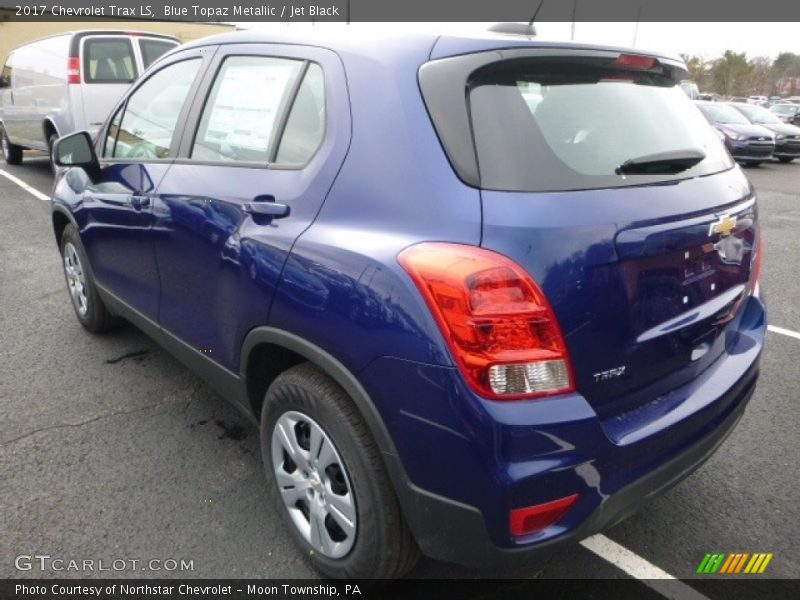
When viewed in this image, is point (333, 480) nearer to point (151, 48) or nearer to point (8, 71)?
A: point (151, 48)

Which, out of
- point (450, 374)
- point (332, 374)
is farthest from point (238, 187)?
point (450, 374)

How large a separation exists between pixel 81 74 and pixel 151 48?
1.08 meters

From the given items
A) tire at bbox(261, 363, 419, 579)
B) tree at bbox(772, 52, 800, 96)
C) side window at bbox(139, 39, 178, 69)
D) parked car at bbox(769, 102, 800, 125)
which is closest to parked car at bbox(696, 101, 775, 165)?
side window at bbox(139, 39, 178, 69)

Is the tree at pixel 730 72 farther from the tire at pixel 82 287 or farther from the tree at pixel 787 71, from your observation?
the tire at pixel 82 287

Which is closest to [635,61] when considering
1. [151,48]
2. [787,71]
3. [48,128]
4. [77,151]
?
[77,151]

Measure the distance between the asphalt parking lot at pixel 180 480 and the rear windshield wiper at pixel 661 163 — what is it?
1.37 meters

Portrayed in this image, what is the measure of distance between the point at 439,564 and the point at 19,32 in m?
30.0

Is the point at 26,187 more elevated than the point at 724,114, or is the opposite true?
the point at 724,114

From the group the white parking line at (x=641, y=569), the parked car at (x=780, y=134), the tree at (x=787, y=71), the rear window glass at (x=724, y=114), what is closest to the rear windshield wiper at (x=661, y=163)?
the white parking line at (x=641, y=569)

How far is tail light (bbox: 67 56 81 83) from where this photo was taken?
8109 millimetres

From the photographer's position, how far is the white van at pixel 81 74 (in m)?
8.21

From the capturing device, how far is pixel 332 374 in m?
1.87

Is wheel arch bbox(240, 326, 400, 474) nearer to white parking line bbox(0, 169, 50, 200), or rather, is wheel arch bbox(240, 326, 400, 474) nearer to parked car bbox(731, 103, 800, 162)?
white parking line bbox(0, 169, 50, 200)

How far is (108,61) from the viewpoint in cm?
838
